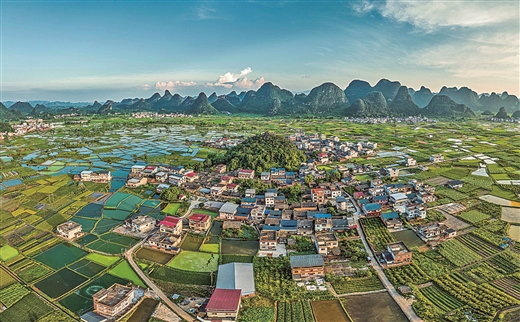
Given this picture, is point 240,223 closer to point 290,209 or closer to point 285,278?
point 290,209

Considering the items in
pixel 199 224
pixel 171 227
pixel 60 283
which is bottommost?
pixel 60 283

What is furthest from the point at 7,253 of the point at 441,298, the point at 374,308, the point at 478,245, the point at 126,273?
the point at 478,245

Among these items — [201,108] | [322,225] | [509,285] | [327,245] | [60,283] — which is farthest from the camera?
[201,108]

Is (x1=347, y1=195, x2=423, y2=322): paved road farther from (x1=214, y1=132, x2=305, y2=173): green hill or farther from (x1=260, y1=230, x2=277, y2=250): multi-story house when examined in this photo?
(x1=214, y1=132, x2=305, y2=173): green hill

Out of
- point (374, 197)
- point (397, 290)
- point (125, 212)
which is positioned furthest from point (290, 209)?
point (125, 212)

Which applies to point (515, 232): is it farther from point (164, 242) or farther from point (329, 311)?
point (164, 242)
